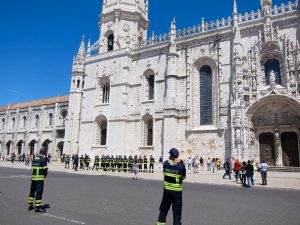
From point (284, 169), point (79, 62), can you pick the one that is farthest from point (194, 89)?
point (79, 62)

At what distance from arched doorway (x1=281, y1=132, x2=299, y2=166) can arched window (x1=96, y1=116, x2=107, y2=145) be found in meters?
20.7

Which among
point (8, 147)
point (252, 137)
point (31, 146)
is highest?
point (252, 137)

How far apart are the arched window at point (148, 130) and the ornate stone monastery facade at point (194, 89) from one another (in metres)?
0.12

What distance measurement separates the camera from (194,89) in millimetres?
28750

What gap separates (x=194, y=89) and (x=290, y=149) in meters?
10.9

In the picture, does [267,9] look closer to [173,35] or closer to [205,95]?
[173,35]

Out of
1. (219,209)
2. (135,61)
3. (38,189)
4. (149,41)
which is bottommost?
(219,209)

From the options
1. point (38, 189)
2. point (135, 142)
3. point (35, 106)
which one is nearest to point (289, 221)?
point (38, 189)

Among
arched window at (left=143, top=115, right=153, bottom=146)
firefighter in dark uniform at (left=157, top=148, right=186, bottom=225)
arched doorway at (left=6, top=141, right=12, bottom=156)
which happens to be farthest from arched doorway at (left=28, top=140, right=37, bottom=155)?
firefighter in dark uniform at (left=157, top=148, right=186, bottom=225)

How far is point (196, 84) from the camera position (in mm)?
28953

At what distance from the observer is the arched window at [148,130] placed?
30906 millimetres

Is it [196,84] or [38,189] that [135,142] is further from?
[38,189]

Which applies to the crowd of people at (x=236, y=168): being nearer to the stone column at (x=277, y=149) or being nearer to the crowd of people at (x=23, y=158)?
the stone column at (x=277, y=149)

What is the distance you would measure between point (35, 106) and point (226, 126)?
38028 millimetres
